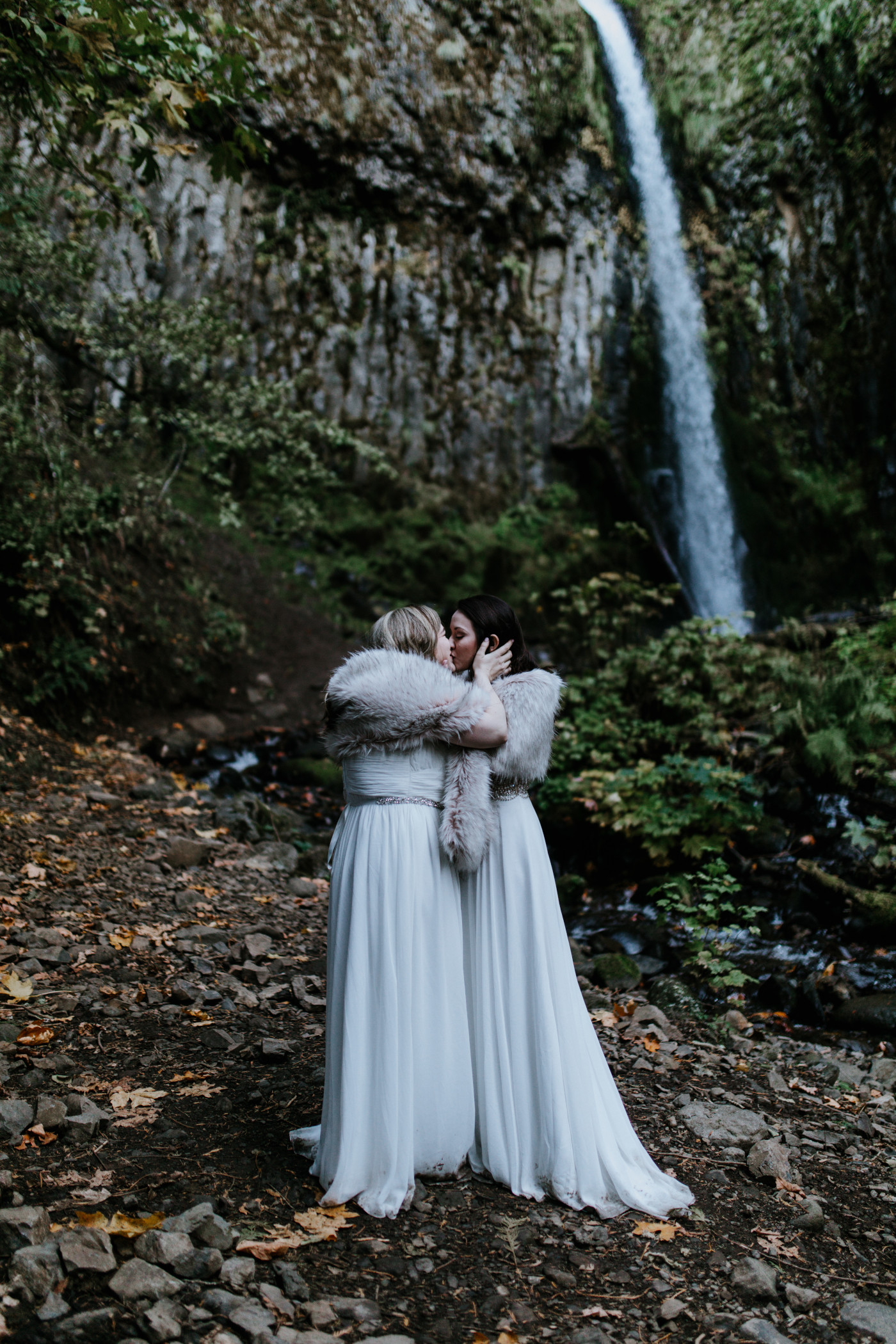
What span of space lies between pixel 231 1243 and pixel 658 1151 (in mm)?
1869

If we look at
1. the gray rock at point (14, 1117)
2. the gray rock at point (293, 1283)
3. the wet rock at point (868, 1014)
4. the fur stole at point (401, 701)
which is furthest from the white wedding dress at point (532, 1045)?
the wet rock at point (868, 1014)

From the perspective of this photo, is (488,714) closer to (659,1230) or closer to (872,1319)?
(659,1230)

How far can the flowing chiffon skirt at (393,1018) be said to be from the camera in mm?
2906

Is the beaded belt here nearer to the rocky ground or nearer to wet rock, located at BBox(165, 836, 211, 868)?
the rocky ground

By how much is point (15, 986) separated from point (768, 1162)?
12.1 feet

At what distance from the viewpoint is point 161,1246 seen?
8.11 ft

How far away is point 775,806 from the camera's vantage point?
8.29 meters

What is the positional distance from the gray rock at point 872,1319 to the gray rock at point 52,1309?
226cm

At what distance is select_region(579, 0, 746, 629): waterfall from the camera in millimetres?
17438

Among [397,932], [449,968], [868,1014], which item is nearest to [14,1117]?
[397,932]

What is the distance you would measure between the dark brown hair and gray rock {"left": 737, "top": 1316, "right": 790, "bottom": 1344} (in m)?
Result: 2.21

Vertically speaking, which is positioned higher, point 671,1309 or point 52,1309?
point 52,1309

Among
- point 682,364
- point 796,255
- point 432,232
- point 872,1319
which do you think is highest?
point 796,255

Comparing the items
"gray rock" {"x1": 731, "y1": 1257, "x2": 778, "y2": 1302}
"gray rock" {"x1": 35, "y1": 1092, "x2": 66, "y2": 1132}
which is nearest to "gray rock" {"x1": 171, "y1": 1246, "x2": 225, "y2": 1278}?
"gray rock" {"x1": 35, "y1": 1092, "x2": 66, "y2": 1132}
